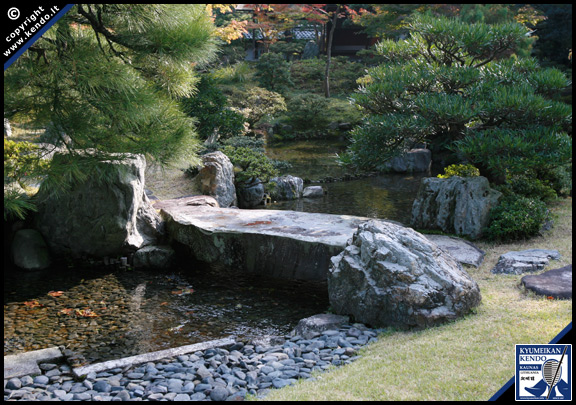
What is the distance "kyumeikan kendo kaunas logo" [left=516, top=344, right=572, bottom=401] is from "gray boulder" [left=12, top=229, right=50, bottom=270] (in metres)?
6.66

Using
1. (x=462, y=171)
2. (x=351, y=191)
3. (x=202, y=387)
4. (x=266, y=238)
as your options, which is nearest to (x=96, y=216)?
(x=266, y=238)

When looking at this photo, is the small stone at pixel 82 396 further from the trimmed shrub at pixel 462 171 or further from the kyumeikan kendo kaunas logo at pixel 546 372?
the trimmed shrub at pixel 462 171

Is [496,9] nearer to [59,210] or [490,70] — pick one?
[490,70]

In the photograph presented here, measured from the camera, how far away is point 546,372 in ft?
11.1

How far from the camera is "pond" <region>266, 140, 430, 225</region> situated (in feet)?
34.7

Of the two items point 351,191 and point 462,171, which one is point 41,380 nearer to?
point 462,171

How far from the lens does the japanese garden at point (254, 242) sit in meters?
4.34

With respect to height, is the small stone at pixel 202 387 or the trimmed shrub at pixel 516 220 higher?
the trimmed shrub at pixel 516 220

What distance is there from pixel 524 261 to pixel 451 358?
3029 mm

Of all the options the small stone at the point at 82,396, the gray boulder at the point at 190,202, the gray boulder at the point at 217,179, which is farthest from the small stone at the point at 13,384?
the gray boulder at the point at 217,179

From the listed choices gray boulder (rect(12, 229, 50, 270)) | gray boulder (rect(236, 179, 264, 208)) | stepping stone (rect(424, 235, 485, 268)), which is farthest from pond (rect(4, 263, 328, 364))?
gray boulder (rect(236, 179, 264, 208))

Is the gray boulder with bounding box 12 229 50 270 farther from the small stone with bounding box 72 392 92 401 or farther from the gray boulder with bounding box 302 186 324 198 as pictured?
the gray boulder with bounding box 302 186 324 198

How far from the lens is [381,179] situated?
14.1 metres

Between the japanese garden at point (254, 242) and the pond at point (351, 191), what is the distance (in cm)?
17
